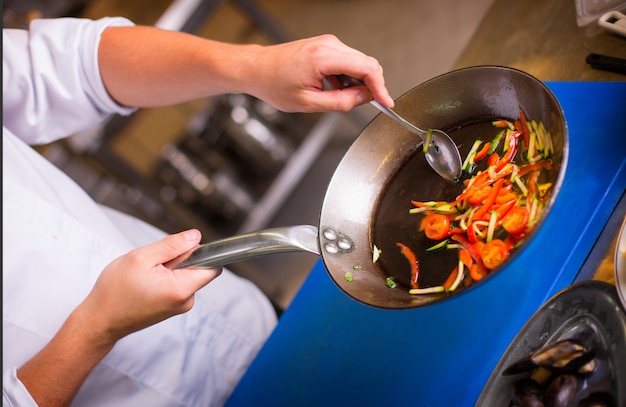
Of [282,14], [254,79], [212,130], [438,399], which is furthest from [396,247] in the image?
[282,14]

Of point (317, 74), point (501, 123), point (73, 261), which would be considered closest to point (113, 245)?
point (73, 261)

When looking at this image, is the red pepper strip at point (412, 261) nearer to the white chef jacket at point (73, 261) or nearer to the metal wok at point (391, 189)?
the metal wok at point (391, 189)

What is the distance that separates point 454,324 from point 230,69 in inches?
26.3

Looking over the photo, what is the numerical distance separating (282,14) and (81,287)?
2794mm

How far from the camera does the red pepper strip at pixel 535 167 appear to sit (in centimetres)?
84

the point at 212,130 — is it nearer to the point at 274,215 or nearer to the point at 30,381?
the point at 274,215

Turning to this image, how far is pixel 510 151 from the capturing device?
36.4 inches

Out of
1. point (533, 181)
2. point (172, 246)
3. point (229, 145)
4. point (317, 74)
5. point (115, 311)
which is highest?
point (317, 74)

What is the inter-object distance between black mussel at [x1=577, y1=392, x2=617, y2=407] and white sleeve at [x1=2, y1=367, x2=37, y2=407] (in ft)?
2.74

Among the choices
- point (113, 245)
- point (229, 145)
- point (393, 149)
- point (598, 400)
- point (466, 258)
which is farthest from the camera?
point (229, 145)

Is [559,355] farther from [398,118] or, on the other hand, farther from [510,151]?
[398,118]

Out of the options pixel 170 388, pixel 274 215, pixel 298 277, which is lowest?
pixel 298 277

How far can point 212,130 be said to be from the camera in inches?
99.6

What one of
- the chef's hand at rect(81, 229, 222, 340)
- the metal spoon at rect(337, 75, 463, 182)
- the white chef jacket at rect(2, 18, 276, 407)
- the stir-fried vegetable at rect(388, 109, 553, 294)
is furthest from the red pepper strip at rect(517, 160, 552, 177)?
the white chef jacket at rect(2, 18, 276, 407)
